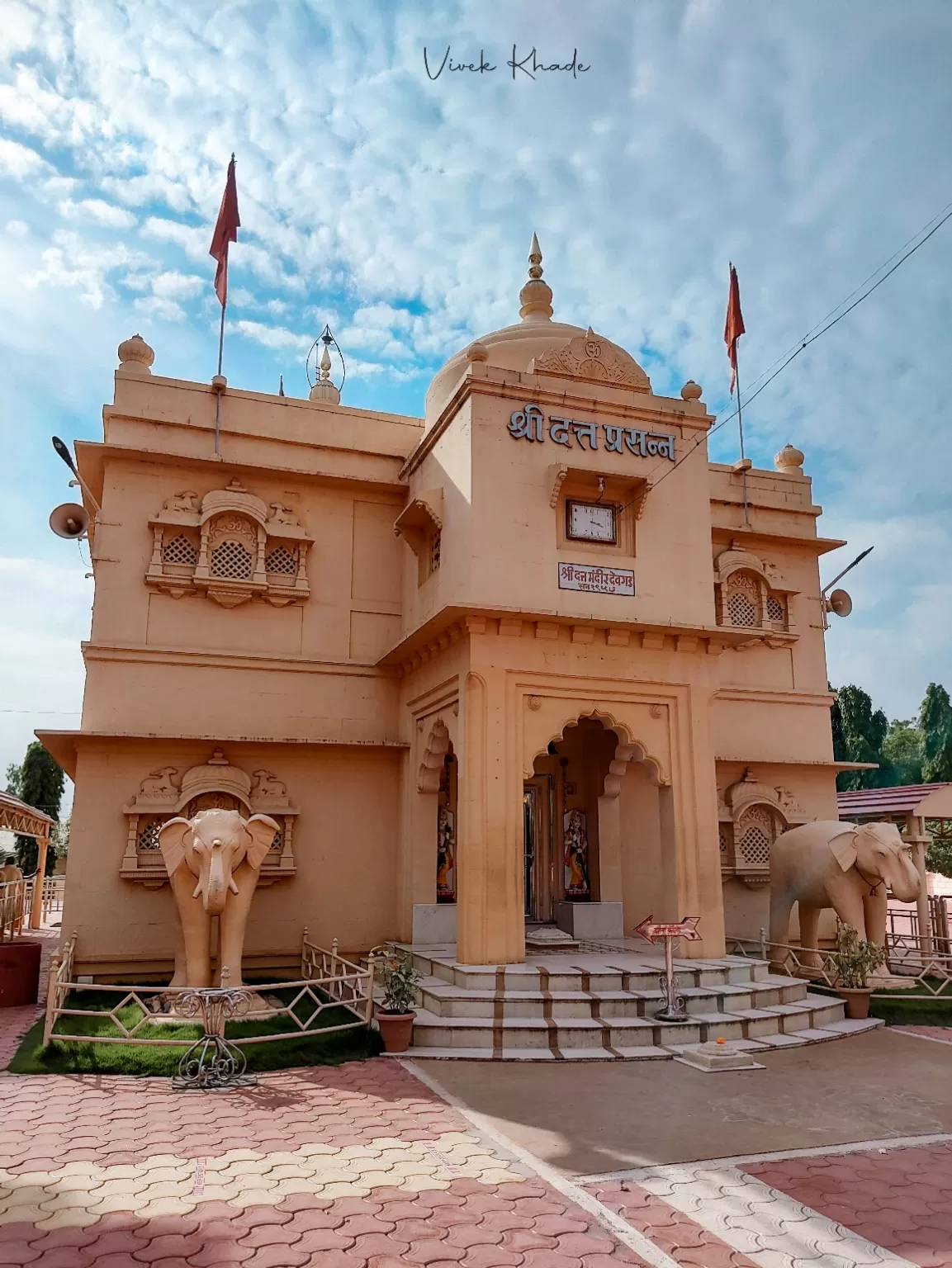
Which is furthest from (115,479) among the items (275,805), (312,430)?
(275,805)

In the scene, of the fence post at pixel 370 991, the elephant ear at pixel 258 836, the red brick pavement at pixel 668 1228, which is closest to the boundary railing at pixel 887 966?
the fence post at pixel 370 991

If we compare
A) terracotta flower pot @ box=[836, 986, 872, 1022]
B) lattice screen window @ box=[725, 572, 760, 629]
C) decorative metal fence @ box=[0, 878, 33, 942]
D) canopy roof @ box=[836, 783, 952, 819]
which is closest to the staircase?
terracotta flower pot @ box=[836, 986, 872, 1022]

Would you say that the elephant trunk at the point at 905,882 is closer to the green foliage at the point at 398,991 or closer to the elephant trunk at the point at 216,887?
the green foliage at the point at 398,991

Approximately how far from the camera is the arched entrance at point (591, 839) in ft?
47.0

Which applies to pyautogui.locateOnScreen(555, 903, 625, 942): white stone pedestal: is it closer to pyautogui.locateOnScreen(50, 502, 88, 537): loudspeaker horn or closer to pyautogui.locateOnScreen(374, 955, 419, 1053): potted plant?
pyautogui.locateOnScreen(374, 955, 419, 1053): potted plant

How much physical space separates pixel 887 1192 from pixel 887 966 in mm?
8092

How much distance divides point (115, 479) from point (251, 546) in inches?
87.4

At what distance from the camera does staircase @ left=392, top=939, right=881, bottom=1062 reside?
9.20 meters

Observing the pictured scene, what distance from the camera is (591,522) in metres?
12.8

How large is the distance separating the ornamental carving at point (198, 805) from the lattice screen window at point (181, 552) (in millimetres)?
2902

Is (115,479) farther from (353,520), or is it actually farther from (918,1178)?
(918,1178)

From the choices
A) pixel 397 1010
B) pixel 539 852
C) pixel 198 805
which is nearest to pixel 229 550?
pixel 198 805

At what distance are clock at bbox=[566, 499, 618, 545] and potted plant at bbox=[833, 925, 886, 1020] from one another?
6.09 meters

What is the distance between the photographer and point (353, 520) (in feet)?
48.2
